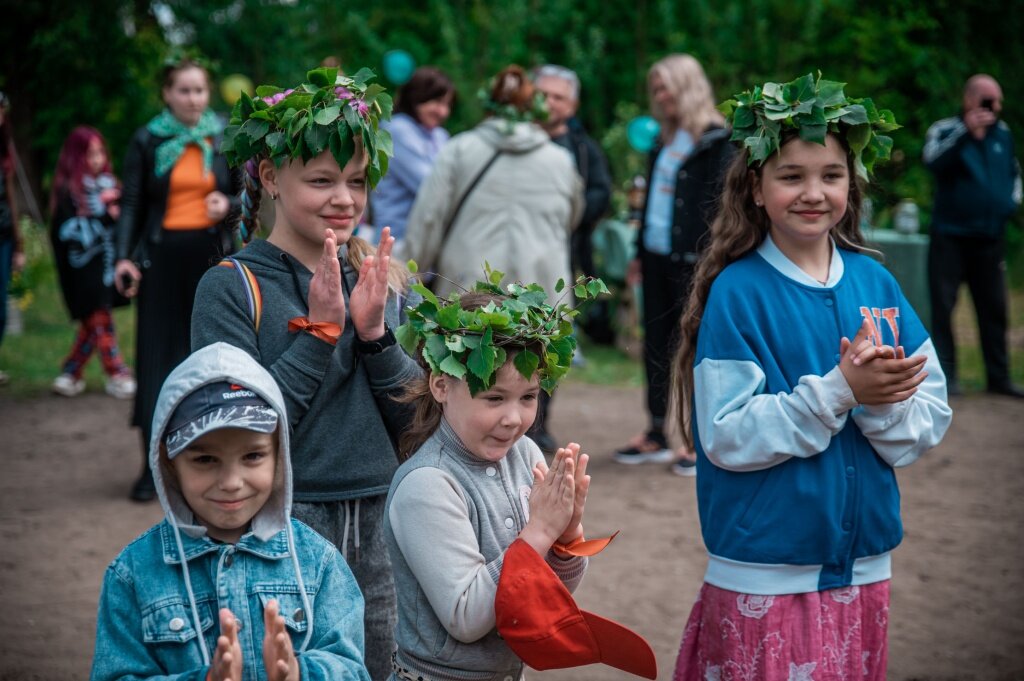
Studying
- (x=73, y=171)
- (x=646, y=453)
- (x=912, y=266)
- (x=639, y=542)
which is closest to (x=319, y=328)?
(x=639, y=542)

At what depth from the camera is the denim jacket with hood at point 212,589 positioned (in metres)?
2.23

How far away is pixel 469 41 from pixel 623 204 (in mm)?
4505

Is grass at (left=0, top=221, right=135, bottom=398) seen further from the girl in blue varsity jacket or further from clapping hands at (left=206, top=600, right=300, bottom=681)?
clapping hands at (left=206, top=600, right=300, bottom=681)

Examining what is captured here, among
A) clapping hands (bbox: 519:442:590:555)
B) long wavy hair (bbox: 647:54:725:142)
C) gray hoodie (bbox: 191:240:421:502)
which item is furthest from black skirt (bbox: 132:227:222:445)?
clapping hands (bbox: 519:442:590:555)

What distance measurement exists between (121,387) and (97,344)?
42cm

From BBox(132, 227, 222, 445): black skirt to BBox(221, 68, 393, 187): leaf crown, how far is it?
3.31 meters

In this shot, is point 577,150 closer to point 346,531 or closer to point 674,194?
point 674,194

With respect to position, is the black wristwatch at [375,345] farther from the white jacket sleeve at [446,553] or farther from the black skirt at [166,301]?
the black skirt at [166,301]

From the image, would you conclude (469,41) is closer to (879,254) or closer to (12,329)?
(12,329)

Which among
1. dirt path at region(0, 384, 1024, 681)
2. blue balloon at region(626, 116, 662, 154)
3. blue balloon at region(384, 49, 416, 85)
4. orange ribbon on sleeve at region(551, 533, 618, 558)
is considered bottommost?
dirt path at region(0, 384, 1024, 681)

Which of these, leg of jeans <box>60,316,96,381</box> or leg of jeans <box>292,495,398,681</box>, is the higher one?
leg of jeans <box>292,495,398,681</box>

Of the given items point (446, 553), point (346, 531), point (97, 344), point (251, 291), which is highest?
point (251, 291)

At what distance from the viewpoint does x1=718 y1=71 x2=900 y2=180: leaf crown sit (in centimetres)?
301

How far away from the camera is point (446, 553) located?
8.18ft
